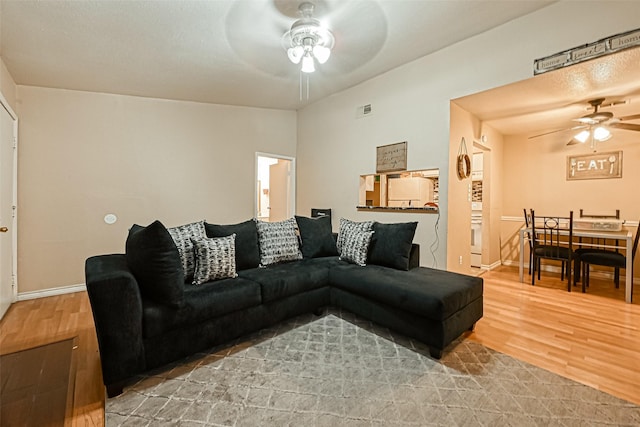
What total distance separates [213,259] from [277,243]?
80 cm

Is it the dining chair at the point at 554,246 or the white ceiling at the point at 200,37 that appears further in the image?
the dining chair at the point at 554,246

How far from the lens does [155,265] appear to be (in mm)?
1883

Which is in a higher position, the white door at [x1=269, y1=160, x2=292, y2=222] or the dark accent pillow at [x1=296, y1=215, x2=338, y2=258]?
the white door at [x1=269, y1=160, x2=292, y2=222]

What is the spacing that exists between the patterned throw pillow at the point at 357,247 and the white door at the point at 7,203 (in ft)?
10.4

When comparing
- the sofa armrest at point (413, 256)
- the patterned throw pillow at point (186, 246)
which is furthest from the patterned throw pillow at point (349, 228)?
the patterned throw pillow at point (186, 246)

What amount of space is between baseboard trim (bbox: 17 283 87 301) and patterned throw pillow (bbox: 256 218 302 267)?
2.29 metres

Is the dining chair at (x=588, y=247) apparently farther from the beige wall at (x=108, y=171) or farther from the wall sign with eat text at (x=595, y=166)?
the beige wall at (x=108, y=171)

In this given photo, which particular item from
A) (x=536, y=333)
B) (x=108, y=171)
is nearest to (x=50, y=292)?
(x=108, y=171)

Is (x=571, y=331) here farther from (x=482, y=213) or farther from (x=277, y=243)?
(x=277, y=243)

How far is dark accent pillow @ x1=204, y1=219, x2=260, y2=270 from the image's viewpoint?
2730 mm

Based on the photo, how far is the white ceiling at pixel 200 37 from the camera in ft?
7.61

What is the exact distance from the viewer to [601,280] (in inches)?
166

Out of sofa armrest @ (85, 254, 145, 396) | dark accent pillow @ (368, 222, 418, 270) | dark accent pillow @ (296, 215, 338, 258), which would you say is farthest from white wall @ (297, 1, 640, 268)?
sofa armrest @ (85, 254, 145, 396)

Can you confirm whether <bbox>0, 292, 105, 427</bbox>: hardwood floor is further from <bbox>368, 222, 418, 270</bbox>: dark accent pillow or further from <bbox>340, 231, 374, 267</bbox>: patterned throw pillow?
<bbox>368, 222, 418, 270</bbox>: dark accent pillow
